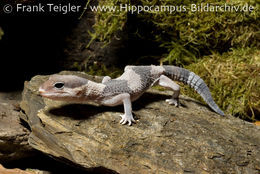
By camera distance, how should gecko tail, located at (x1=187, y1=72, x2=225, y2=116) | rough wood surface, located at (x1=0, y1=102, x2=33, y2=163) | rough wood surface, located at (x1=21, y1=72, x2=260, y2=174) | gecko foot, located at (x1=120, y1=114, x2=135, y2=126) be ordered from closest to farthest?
rough wood surface, located at (x1=21, y1=72, x2=260, y2=174), gecko foot, located at (x1=120, y1=114, x2=135, y2=126), rough wood surface, located at (x1=0, y1=102, x2=33, y2=163), gecko tail, located at (x1=187, y1=72, x2=225, y2=116)

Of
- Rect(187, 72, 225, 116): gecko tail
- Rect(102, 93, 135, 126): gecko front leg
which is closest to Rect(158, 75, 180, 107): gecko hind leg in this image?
Rect(187, 72, 225, 116): gecko tail

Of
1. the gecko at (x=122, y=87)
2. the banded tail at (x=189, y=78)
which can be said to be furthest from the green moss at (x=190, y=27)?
the gecko at (x=122, y=87)

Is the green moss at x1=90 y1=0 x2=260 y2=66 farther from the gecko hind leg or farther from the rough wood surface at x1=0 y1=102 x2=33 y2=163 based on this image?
the rough wood surface at x1=0 y1=102 x2=33 y2=163

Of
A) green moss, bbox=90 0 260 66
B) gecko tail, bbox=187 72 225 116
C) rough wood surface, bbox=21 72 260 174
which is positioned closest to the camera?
rough wood surface, bbox=21 72 260 174

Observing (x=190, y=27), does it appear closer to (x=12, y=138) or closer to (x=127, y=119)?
(x=127, y=119)

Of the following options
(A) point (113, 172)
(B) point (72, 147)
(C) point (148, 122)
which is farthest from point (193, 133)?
(B) point (72, 147)

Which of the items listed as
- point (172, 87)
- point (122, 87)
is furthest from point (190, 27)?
point (122, 87)
